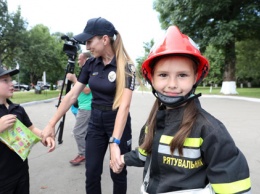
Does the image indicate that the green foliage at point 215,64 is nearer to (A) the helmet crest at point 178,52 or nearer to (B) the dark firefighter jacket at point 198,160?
(A) the helmet crest at point 178,52

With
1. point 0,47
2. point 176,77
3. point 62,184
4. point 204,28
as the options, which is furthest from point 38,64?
point 176,77

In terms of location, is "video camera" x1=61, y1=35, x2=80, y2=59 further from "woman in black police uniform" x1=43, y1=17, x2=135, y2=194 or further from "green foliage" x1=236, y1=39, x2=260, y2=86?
"green foliage" x1=236, y1=39, x2=260, y2=86

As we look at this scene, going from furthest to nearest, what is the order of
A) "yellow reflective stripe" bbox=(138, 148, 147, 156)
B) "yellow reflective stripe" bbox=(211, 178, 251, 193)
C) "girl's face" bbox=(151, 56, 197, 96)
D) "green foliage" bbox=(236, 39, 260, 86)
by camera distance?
"green foliage" bbox=(236, 39, 260, 86), "yellow reflective stripe" bbox=(138, 148, 147, 156), "girl's face" bbox=(151, 56, 197, 96), "yellow reflective stripe" bbox=(211, 178, 251, 193)

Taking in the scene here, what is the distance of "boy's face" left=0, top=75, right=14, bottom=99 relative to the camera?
2.41 m

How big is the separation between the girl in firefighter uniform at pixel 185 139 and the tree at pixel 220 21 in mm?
17653

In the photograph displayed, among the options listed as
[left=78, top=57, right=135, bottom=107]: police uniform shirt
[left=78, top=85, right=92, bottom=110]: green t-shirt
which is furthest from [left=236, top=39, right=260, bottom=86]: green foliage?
[left=78, top=57, right=135, bottom=107]: police uniform shirt

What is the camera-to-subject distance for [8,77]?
8.25 feet

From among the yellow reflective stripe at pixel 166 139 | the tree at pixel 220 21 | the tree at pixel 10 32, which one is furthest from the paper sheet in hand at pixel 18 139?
the tree at pixel 10 32

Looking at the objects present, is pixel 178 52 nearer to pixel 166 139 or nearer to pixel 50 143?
pixel 166 139

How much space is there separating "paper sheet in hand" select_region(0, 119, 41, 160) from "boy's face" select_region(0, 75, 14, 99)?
1.05ft

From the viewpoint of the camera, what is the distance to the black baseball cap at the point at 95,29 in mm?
2385

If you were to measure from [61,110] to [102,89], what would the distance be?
468mm

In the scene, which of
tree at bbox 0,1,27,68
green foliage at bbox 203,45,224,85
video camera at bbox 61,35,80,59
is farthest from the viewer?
green foliage at bbox 203,45,224,85

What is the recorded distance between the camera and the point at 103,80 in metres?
2.54
